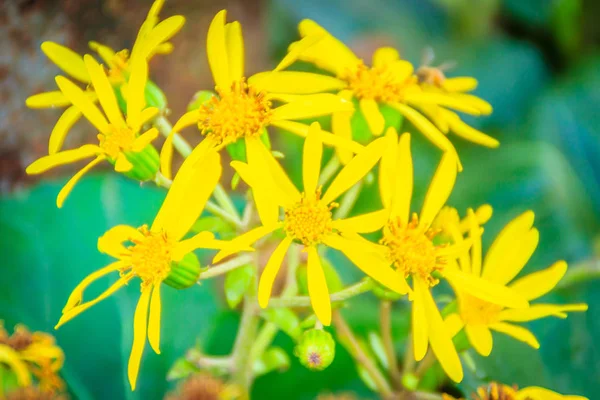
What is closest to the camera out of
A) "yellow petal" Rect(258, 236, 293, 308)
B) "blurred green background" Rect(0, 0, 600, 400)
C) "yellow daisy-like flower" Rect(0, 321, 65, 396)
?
"yellow petal" Rect(258, 236, 293, 308)

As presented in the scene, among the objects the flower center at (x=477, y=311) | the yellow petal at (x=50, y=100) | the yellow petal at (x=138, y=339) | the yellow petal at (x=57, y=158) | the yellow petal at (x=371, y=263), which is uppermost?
the yellow petal at (x=50, y=100)

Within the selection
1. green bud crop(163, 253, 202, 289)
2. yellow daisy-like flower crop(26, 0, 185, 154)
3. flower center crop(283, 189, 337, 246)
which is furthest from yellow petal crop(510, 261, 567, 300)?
yellow daisy-like flower crop(26, 0, 185, 154)

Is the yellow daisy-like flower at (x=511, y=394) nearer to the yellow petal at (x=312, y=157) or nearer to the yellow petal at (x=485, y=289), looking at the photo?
the yellow petal at (x=485, y=289)

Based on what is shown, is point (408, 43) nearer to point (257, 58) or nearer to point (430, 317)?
point (257, 58)

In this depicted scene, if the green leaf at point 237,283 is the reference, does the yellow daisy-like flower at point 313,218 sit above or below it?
above

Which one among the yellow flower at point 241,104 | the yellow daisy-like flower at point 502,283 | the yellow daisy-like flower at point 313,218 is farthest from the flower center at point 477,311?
the yellow flower at point 241,104

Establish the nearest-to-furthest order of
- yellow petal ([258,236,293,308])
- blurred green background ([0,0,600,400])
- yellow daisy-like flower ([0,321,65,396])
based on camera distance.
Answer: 1. yellow petal ([258,236,293,308])
2. yellow daisy-like flower ([0,321,65,396])
3. blurred green background ([0,0,600,400])

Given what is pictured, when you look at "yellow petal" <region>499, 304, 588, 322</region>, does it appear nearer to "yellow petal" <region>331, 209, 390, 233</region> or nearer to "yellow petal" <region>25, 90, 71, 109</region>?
"yellow petal" <region>331, 209, 390, 233</region>
